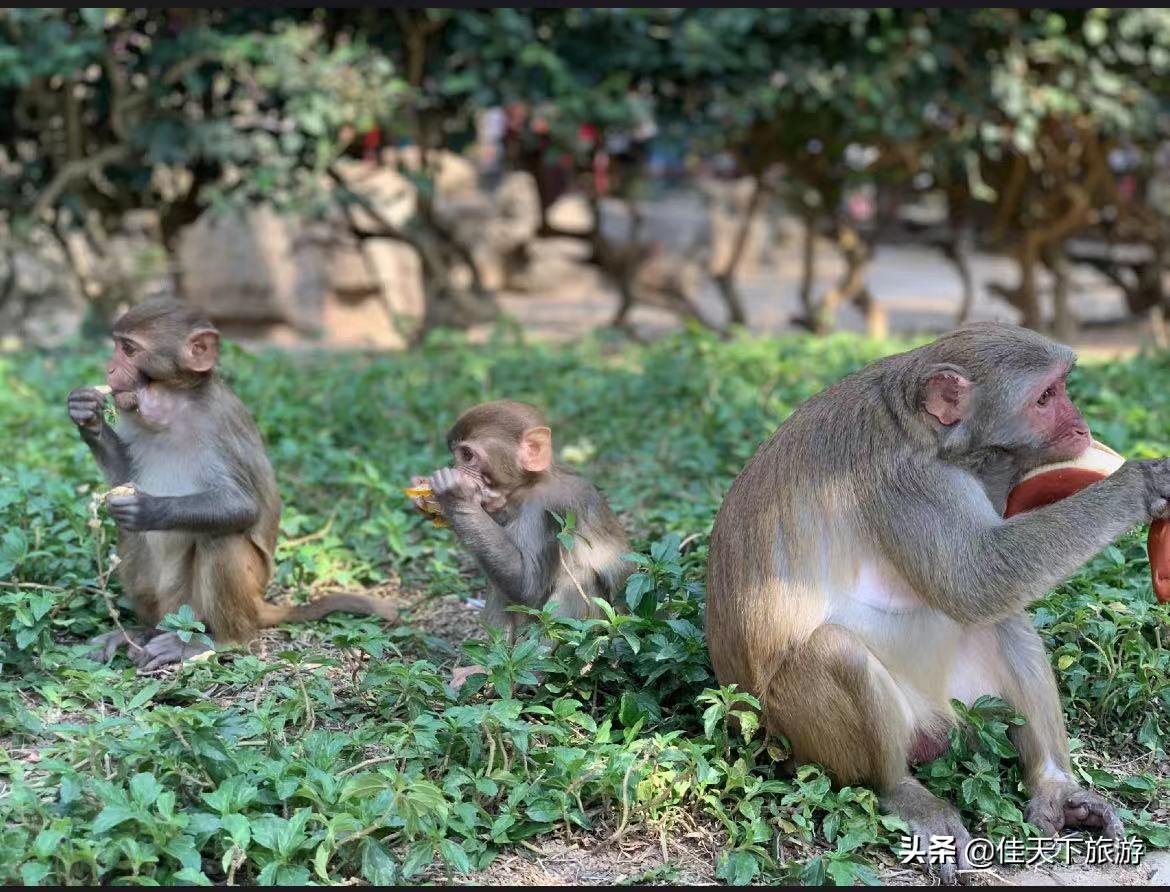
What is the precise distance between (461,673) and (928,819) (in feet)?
5.19

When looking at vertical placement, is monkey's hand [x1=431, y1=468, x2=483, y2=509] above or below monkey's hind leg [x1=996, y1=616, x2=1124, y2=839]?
above

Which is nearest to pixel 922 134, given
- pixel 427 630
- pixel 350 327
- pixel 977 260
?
pixel 350 327

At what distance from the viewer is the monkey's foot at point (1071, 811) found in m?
3.94

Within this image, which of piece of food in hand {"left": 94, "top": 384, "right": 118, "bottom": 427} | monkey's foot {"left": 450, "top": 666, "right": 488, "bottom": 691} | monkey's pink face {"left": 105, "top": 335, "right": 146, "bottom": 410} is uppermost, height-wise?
monkey's pink face {"left": 105, "top": 335, "right": 146, "bottom": 410}

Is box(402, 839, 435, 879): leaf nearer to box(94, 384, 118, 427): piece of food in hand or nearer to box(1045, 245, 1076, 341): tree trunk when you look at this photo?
box(94, 384, 118, 427): piece of food in hand

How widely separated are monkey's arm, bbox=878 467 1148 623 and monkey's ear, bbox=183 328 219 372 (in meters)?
2.57

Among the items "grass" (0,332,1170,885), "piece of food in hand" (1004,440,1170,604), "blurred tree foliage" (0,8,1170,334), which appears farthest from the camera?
"blurred tree foliage" (0,8,1170,334)

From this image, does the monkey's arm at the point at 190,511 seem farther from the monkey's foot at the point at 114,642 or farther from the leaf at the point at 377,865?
the leaf at the point at 377,865

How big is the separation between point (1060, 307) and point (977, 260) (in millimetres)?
11467

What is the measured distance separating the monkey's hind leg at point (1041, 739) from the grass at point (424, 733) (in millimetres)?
82

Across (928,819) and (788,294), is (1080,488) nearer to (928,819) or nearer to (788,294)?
(928,819)

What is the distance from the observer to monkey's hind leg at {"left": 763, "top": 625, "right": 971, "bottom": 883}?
381cm

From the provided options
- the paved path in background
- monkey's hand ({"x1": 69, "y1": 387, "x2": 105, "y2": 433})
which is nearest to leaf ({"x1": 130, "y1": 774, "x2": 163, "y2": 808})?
monkey's hand ({"x1": 69, "y1": 387, "x2": 105, "y2": 433})

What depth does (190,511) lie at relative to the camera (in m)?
4.88
